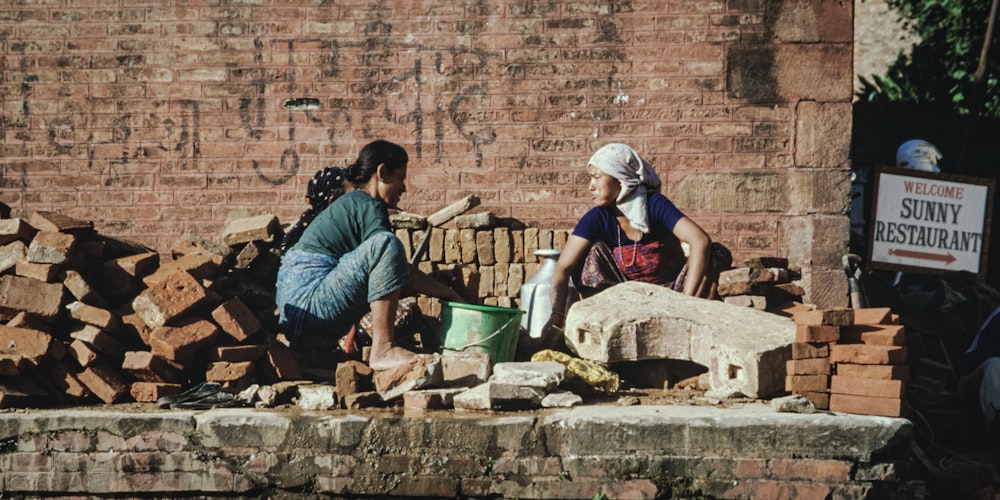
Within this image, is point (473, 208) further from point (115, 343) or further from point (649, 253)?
point (115, 343)

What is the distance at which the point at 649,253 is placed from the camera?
621cm

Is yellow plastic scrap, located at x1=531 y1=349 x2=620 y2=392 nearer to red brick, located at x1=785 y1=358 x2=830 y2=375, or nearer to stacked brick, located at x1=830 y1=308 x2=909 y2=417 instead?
red brick, located at x1=785 y1=358 x2=830 y2=375

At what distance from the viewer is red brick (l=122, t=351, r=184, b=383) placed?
538 cm

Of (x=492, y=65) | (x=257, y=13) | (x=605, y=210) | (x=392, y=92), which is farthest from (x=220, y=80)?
(x=605, y=210)

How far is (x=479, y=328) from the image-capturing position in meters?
5.56

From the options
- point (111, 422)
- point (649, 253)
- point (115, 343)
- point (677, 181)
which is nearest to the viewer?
point (111, 422)

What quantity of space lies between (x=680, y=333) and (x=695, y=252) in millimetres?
621

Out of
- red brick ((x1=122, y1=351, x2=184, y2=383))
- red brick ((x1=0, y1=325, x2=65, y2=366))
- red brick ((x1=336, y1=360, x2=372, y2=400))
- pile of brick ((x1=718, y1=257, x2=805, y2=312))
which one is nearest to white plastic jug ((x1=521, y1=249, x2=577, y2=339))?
pile of brick ((x1=718, y1=257, x2=805, y2=312))

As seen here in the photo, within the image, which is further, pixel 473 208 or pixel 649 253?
pixel 473 208

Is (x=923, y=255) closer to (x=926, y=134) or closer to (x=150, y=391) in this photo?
(x=926, y=134)

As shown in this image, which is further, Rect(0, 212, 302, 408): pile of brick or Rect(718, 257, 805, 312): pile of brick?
Rect(718, 257, 805, 312): pile of brick

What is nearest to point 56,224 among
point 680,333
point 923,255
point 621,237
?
point 621,237

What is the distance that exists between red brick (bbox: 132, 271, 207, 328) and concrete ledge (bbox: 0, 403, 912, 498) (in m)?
0.79

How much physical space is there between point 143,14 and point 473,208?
2.68 meters
